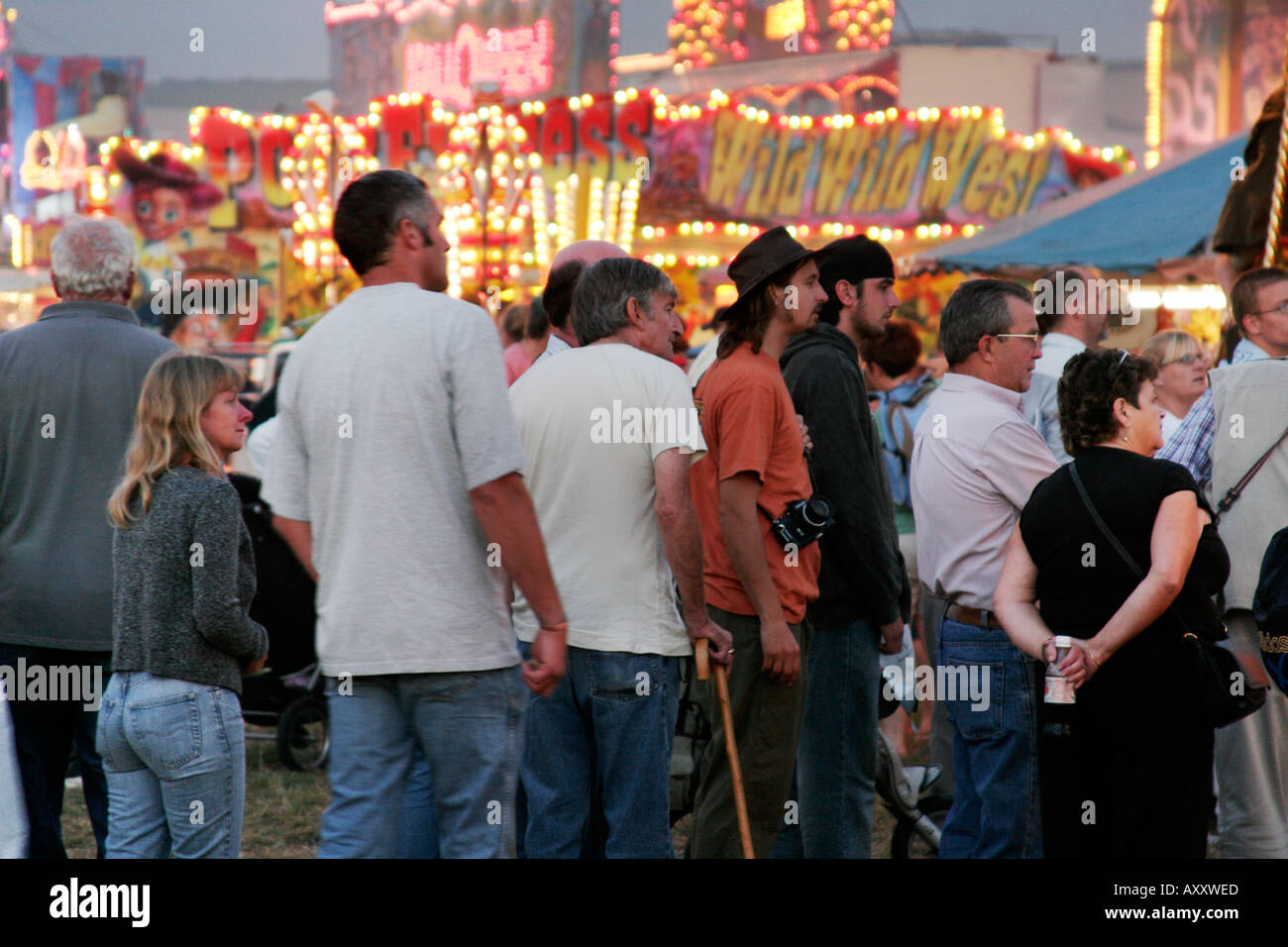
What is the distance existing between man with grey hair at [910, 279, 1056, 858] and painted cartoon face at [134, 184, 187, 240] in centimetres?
3446

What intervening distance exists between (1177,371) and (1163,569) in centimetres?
257

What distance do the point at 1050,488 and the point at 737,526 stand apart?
85 cm

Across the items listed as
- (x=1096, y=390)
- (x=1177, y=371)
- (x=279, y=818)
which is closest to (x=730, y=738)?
(x=1096, y=390)

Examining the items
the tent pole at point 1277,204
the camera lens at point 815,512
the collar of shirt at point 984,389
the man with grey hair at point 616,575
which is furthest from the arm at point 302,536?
the tent pole at point 1277,204

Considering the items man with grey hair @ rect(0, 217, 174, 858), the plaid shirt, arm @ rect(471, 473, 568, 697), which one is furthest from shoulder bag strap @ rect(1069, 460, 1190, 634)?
man with grey hair @ rect(0, 217, 174, 858)

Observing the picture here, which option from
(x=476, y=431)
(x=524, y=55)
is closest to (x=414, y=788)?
(x=476, y=431)

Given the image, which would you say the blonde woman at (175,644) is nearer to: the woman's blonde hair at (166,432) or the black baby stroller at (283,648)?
the woman's blonde hair at (166,432)

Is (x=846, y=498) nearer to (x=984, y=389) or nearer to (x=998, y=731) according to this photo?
(x=984, y=389)

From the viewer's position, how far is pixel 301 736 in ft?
22.0

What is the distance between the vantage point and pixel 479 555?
9.94 ft

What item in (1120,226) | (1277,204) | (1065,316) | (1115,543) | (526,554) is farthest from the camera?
(1120,226)

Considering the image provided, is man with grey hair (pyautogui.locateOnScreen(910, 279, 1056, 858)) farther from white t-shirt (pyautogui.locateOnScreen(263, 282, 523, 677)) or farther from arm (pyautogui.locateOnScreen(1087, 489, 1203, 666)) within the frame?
white t-shirt (pyautogui.locateOnScreen(263, 282, 523, 677))

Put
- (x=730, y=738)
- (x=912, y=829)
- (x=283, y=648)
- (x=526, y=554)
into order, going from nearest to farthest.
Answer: (x=526, y=554) < (x=730, y=738) < (x=912, y=829) < (x=283, y=648)
